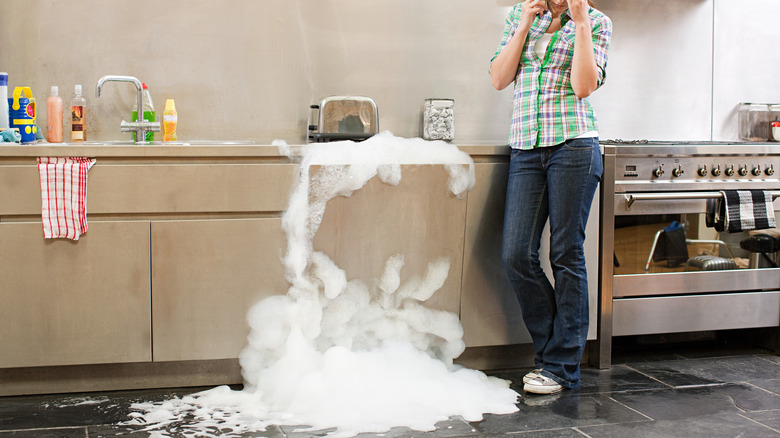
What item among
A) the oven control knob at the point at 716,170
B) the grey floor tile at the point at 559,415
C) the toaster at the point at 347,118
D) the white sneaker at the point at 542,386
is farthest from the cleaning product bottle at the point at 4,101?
the oven control knob at the point at 716,170

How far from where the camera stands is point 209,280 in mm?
2281

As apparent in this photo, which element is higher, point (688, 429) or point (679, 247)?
point (679, 247)

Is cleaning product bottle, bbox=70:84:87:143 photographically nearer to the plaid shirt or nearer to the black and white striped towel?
the plaid shirt

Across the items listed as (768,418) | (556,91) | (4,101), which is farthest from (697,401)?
(4,101)

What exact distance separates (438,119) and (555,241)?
0.79 metres

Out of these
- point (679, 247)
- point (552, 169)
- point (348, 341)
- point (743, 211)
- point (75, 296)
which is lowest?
point (348, 341)

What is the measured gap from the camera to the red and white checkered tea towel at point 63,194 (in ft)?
7.10

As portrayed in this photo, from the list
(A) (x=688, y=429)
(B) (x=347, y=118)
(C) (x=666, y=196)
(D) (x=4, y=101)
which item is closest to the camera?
(A) (x=688, y=429)

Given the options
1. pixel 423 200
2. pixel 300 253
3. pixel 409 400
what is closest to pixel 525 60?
pixel 423 200

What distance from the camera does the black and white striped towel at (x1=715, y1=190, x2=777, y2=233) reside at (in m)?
2.69

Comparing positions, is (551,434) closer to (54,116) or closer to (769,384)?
(769,384)

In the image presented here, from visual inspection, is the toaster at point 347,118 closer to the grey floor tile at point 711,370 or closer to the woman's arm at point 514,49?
the woman's arm at point 514,49

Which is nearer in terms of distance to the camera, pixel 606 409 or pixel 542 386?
pixel 606 409

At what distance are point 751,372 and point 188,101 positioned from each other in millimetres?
2305
